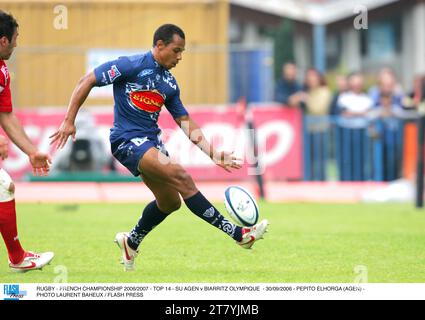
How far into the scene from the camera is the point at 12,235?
27.7ft

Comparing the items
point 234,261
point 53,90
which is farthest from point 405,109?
point 234,261

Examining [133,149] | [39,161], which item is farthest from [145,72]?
[39,161]

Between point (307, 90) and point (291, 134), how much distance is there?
111 cm

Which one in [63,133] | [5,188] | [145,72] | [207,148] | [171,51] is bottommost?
[5,188]

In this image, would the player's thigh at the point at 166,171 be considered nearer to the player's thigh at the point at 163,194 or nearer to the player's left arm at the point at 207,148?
the player's thigh at the point at 163,194

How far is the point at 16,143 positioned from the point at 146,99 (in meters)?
1.20

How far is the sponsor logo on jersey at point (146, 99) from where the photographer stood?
8492mm

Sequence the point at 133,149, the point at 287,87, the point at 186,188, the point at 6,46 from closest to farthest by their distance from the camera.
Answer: the point at 6,46 → the point at 186,188 → the point at 133,149 → the point at 287,87

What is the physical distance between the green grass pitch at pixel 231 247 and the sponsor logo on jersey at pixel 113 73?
171cm

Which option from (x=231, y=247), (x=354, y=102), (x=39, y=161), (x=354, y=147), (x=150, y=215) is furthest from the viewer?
(x=354, y=102)

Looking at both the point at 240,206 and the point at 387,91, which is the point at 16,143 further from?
the point at 387,91

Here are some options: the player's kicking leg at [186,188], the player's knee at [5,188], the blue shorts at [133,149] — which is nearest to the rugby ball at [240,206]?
the player's kicking leg at [186,188]

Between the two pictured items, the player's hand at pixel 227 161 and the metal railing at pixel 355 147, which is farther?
the metal railing at pixel 355 147

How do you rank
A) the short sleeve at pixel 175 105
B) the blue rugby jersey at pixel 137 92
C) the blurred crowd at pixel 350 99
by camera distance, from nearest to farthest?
the blue rugby jersey at pixel 137 92 < the short sleeve at pixel 175 105 < the blurred crowd at pixel 350 99
